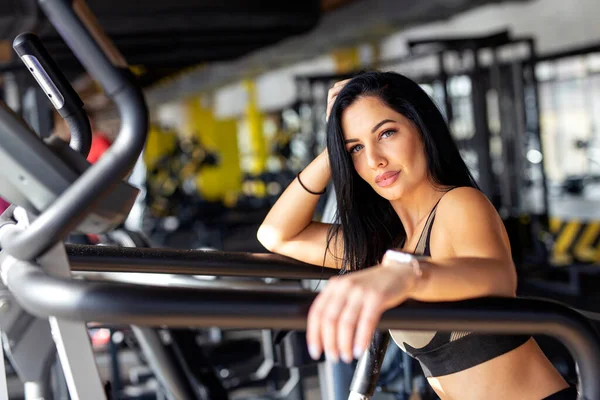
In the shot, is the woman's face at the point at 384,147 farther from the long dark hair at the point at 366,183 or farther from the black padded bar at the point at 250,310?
the black padded bar at the point at 250,310

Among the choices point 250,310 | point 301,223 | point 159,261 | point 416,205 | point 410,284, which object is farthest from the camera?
point 301,223

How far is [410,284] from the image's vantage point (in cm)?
74

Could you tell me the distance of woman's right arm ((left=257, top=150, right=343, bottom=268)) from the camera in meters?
1.55

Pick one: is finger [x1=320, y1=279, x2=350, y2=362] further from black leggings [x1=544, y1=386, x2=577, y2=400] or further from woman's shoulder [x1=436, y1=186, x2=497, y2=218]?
black leggings [x1=544, y1=386, x2=577, y2=400]

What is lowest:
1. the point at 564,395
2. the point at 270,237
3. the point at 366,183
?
the point at 564,395

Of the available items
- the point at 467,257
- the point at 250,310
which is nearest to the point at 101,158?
the point at 250,310

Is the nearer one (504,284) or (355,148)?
(504,284)

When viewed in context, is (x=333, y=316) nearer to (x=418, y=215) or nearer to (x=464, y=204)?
(x=464, y=204)

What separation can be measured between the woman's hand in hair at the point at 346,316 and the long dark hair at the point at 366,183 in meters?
Answer: 0.66

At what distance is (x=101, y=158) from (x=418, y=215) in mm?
746

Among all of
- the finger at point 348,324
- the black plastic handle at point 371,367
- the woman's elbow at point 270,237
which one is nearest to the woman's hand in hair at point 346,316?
the finger at point 348,324

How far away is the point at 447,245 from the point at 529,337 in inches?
7.2

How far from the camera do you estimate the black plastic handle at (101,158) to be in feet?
2.30

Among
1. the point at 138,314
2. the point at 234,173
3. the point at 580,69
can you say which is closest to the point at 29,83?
the point at 138,314
